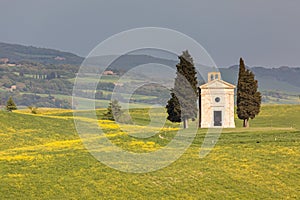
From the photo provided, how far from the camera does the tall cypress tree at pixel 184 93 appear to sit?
95562mm

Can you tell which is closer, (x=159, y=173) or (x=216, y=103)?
(x=159, y=173)

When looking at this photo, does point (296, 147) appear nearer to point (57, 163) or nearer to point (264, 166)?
point (264, 166)

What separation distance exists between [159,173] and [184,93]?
45.8 metres

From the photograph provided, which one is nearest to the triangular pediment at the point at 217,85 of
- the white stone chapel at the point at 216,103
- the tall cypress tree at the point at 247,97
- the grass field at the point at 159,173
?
the white stone chapel at the point at 216,103

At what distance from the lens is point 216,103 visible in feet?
333

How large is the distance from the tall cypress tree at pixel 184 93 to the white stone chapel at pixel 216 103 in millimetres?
5021

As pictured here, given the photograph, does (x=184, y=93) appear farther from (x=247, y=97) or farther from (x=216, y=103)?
(x=247, y=97)

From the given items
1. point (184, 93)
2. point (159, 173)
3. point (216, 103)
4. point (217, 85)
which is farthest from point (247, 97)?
point (159, 173)

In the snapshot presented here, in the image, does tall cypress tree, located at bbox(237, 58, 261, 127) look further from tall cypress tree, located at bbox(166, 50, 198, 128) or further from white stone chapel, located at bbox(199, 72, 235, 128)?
tall cypress tree, located at bbox(166, 50, 198, 128)

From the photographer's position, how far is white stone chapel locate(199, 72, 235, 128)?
101 metres

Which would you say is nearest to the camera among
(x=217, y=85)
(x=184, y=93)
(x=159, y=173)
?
(x=159, y=173)

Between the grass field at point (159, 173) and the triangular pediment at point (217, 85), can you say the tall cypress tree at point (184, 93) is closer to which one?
the triangular pediment at point (217, 85)

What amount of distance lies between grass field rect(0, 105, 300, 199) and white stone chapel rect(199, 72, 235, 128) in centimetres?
2956

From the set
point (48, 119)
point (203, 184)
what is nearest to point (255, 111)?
point (48, 119)
